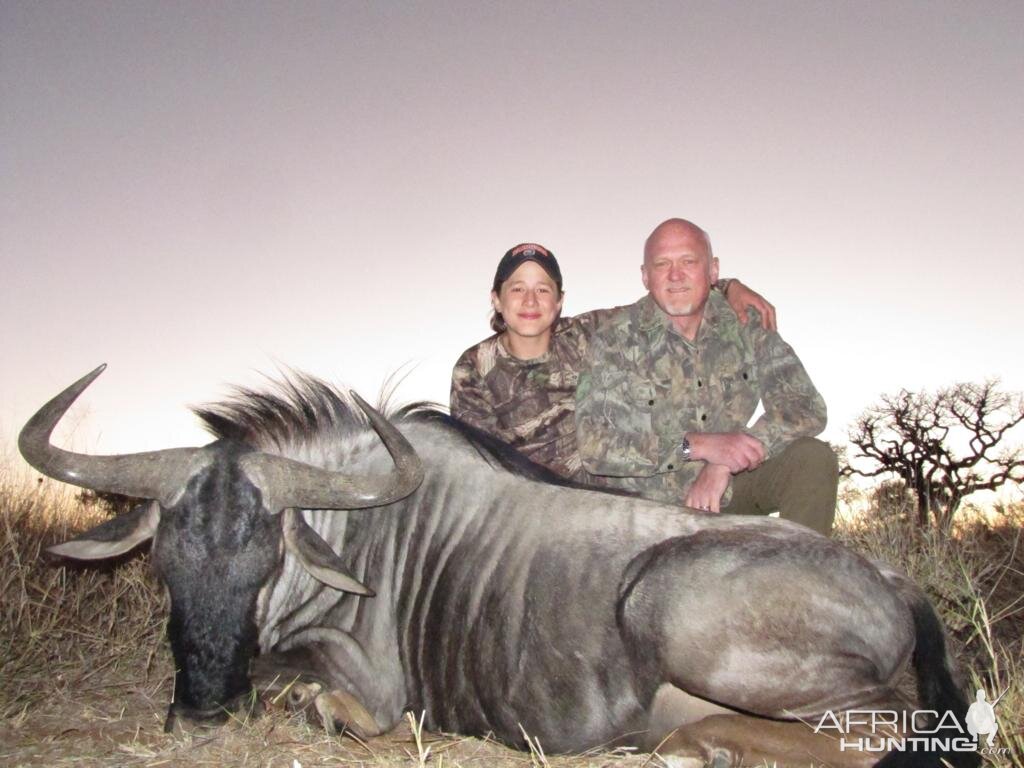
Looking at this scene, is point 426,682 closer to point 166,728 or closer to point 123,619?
point 166,728

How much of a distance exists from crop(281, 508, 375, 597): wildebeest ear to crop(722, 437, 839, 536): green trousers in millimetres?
1887

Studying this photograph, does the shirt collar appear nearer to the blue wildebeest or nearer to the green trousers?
the green trousers

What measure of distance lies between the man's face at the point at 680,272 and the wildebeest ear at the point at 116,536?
2.51 metres

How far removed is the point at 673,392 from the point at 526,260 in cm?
103

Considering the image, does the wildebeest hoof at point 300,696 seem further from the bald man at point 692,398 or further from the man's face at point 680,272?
the man's face at point 680,272

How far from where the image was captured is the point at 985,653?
135 inches

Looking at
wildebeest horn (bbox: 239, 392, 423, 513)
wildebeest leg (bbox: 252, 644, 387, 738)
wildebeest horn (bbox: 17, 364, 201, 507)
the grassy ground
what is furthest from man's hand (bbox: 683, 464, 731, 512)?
wildebeest horn (bbox: 17, 364, 201, 507)

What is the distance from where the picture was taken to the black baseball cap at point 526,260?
455 cm

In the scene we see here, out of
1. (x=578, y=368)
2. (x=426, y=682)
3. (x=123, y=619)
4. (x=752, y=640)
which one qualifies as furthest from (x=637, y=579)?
(x=123, y=619)

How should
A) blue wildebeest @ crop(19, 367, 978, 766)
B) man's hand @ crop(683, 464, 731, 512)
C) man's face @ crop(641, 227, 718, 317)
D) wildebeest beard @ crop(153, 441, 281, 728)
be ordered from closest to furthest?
blue wildebeest @ crop(19, 367, 978, 766) < wildebeest beard @ crop(153, 441, 281, 728) < man's hand @ crop(683, 464, 731, 512) < man's face @ crop(641, 227, 718, 317)

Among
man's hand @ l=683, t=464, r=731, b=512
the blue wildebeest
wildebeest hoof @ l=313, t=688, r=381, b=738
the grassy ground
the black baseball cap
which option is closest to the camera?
the blue wildebeest

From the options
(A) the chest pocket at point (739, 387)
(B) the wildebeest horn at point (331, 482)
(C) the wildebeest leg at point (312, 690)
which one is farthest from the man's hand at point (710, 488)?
(C) the wildebeest leg at point (312, 690)

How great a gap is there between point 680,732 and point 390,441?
1.20 meters

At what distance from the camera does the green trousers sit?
380 cm
